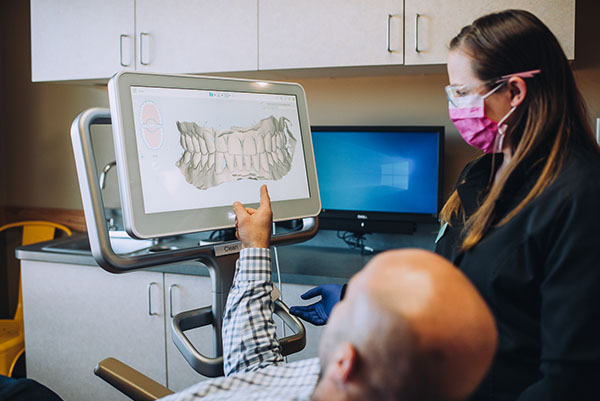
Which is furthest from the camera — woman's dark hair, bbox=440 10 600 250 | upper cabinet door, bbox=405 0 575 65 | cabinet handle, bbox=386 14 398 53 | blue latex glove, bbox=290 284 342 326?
cabinet handle, bbox=386 14 398 53

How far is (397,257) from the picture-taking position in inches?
25.4

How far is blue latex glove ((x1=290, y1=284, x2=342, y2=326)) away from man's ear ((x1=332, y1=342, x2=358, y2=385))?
0.76 m

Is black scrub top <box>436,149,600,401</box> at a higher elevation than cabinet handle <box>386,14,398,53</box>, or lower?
lower

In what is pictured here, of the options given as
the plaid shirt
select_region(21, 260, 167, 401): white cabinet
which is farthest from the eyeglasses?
select_region(21, 260, 167, 401): white cabinet

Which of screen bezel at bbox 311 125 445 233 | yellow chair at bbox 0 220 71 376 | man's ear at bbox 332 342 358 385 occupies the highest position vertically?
screen bezel at bbox 311 125 445 233

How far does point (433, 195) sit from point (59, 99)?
6.71 feet

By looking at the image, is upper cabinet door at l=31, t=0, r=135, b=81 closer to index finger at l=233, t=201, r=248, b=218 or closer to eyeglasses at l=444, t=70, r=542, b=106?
index finger at l=233, t=201, r=248, b=218

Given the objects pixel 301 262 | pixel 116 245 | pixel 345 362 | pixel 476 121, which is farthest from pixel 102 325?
pixel 345 362

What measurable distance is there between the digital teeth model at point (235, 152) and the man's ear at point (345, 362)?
0.63 meters

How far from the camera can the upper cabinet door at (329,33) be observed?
80.3 inches

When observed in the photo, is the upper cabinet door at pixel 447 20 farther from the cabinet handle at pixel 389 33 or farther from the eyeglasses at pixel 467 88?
the eyeglasses at pixel 467 88

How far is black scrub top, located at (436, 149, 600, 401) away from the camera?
85cm

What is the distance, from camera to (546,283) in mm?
893

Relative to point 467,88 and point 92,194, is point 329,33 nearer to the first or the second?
point 467,88
